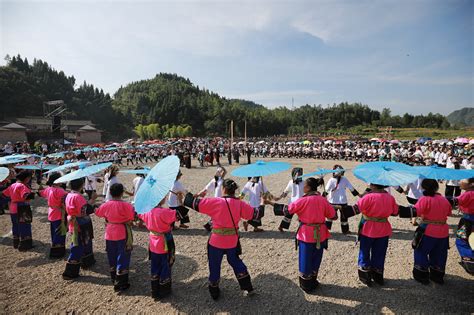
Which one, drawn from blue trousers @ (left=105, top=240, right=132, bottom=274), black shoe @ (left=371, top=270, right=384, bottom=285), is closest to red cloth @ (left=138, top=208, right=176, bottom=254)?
blue trousers @ (left=105, top=240, right=132, bottom=274)

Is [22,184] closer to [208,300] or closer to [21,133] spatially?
[208,300]

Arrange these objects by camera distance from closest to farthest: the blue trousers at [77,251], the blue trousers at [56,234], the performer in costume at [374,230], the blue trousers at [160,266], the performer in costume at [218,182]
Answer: the blue trousers at [160,266], the performer in costume at [374,230], the blue trousers at [77,251], the blue trousers at [56,234], the performer in costume at [218,182]

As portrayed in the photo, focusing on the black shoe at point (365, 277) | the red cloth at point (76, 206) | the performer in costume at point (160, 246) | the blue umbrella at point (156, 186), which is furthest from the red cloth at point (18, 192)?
the black shoe at point (365, 277)

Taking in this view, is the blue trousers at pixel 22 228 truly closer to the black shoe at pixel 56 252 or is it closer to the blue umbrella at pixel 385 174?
the black shoe at pixel 56 252

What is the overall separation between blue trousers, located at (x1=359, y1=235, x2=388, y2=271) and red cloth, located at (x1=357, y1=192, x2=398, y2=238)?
11 cm

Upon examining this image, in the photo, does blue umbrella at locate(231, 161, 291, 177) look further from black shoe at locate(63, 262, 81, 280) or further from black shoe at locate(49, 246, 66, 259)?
black shoe at locate(49, 246, 66, 259)

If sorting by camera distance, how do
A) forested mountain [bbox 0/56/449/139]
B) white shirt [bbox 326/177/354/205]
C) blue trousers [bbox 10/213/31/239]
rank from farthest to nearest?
forested mountain [bbox 0/56/449/139], white shirt [bbox 326/177/354/205], blue trousers [bbox 10/213/31/239]

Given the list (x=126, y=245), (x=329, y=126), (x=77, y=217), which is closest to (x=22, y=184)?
(x=77, y=217)

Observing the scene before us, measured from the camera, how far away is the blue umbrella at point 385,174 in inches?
150

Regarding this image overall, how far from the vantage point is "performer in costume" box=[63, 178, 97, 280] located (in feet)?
14.8

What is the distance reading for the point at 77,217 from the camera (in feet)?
15.3

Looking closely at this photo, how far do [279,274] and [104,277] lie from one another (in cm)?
322

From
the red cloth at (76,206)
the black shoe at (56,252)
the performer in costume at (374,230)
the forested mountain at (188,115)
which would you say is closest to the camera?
the performer in costume at (374,230)

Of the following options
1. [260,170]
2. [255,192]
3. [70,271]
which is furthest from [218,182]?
[70,271]
